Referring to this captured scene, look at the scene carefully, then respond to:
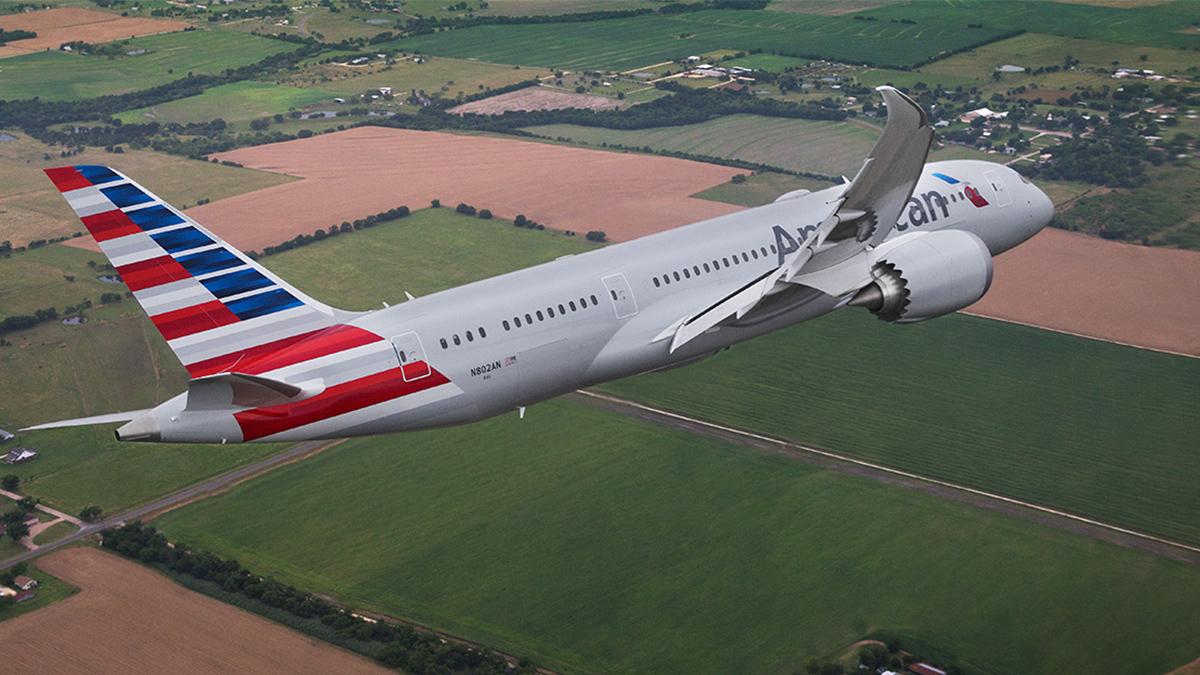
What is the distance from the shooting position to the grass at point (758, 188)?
127 m

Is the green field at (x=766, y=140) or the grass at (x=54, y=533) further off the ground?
the green field at (x=766, y=140)

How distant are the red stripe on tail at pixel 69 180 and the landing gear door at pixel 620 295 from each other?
1978cm

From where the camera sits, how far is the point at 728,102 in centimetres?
15712

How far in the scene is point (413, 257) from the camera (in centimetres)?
11412

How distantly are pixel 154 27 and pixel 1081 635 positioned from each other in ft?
532

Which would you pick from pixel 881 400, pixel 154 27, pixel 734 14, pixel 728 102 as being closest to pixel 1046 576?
pixel 881 400

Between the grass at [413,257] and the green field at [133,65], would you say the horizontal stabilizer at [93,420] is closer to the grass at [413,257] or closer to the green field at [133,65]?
the grass at [413,257]

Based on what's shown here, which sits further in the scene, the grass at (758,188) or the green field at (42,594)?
the grass at (758,188)

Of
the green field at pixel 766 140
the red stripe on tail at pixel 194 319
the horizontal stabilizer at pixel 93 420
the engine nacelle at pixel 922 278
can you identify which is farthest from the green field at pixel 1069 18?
the horizontal stabilizer at pixel 93 420

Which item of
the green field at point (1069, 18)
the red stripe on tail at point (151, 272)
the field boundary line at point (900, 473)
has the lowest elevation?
the field boundary line at point (900, 473)

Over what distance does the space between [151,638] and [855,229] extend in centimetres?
3778

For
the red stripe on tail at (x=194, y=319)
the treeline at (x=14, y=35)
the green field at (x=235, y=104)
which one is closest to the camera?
the red stripe on tail at (x=194, y=319)

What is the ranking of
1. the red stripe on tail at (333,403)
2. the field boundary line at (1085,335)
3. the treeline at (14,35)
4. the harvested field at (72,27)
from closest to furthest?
1. the red stripe on tail at (333,403)
2. the field boundary line at (1085,335)
3. the harvested field at (72,27)
4. the treeline at (14,35)

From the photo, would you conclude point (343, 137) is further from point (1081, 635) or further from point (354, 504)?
point (1081, 635)
